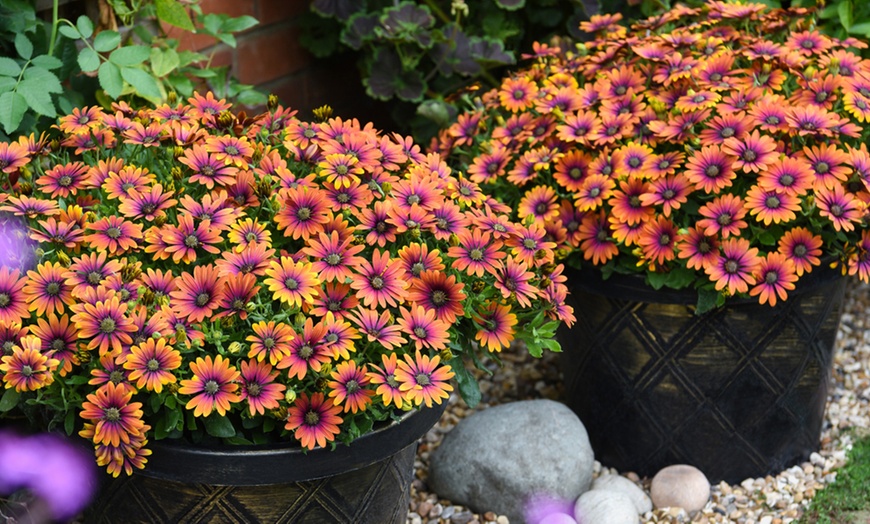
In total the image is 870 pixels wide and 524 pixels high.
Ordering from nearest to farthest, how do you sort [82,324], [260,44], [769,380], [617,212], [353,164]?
[82,324], [353,164], [617,212], [769,380], [260,44]

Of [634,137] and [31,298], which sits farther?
[634,137]

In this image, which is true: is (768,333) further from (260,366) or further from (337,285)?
(260,366)

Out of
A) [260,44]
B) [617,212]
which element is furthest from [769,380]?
[260,44]

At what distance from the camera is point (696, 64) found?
2104 millimetres

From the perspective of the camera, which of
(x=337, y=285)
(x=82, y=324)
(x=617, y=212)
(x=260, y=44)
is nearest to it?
(x=82, y=324)

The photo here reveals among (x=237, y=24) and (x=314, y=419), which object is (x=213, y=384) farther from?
(x=237, y=24)

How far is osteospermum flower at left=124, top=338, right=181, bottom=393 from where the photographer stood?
1364mm

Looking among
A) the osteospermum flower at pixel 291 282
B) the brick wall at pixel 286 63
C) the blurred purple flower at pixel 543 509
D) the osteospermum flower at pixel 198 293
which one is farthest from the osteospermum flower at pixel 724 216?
the brick wall at pixel 286 63

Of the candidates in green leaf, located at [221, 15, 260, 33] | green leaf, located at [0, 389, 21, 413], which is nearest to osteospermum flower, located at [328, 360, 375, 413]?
green leaf, located at [0, 389, 21, 413]

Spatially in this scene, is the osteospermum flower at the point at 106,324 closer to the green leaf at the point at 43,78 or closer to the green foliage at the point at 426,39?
the green leaf at the point at 43,78

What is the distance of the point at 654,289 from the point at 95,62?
1.15m

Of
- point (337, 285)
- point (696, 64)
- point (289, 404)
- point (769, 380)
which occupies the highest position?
point (696, 64)

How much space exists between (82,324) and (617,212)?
3.35 ft

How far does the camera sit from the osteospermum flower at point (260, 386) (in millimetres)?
1399
